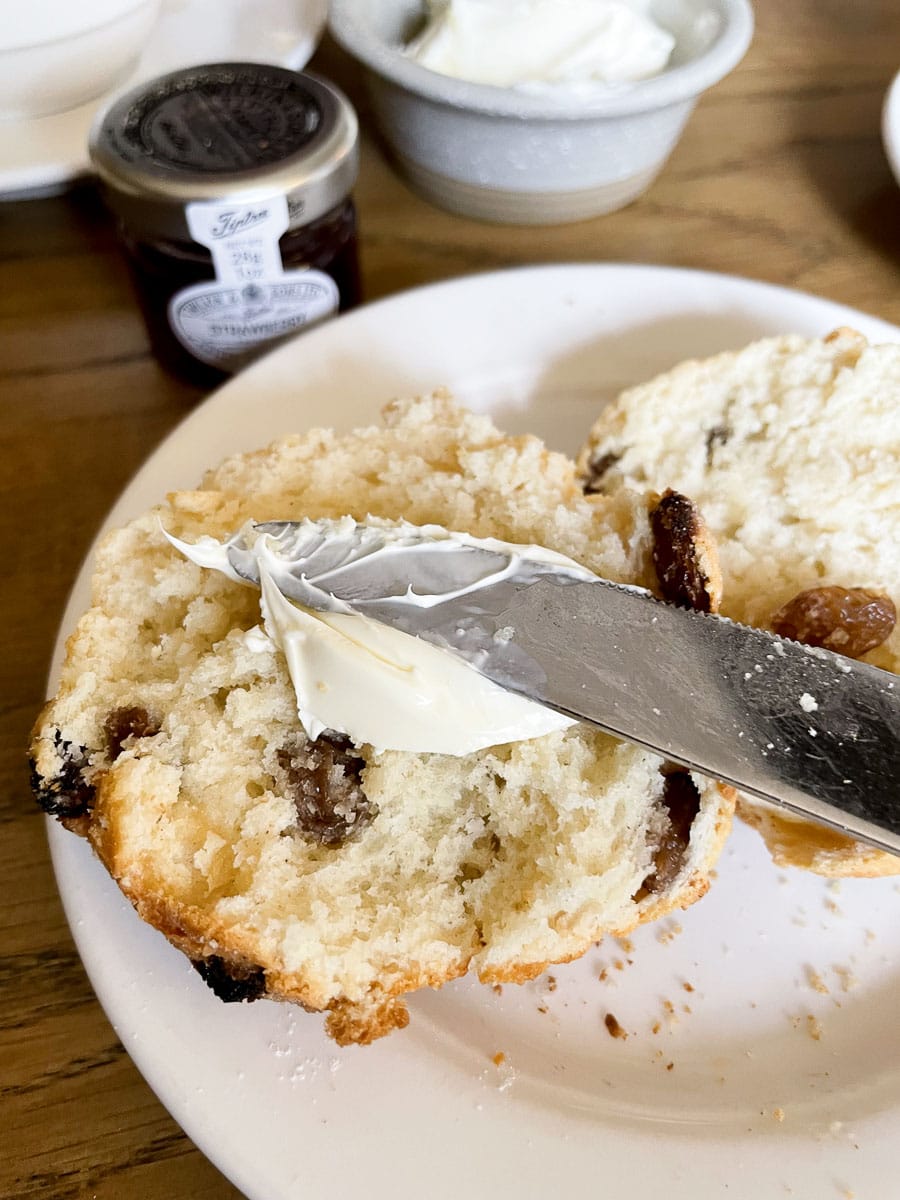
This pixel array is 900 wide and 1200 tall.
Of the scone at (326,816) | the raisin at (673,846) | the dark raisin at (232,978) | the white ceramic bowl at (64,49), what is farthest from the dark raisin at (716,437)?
the white ceramic bowl at (64,49)

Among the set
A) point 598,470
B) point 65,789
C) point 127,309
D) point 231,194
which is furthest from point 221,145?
point 65,789

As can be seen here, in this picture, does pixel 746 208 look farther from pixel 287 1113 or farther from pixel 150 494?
pixel 287 1113

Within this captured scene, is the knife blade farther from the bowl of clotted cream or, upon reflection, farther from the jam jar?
the bowl of clotted cream

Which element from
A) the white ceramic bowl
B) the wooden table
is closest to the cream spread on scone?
the wooden table

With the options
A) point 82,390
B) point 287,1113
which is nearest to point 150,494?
point 82,390

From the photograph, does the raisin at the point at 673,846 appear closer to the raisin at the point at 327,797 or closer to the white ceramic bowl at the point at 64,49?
the raisin at the point at 327,797

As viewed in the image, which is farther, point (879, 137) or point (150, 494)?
point (879, 137)

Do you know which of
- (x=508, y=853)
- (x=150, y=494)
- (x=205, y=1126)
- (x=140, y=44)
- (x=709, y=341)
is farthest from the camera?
(x=140, y=44)
